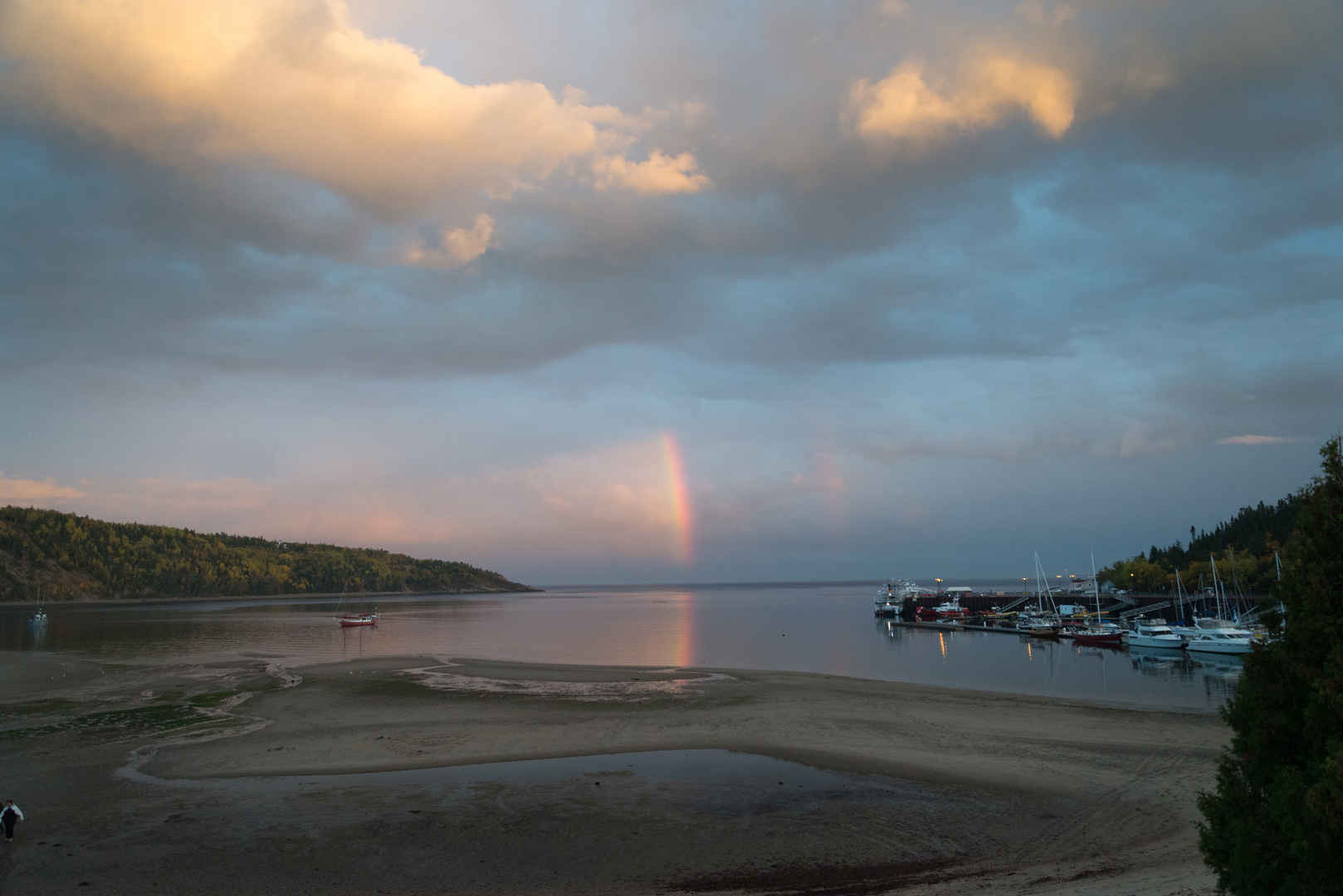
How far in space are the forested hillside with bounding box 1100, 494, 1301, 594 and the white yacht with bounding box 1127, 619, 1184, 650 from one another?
47.9 meters

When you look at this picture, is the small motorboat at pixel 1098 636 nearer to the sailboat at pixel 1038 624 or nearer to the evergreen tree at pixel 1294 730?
the sailboat at pixel 1038 624

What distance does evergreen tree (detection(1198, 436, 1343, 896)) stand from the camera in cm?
750

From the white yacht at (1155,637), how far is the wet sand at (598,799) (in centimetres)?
4119

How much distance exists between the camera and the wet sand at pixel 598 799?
15.4m

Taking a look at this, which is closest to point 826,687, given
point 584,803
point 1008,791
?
point 1008,791

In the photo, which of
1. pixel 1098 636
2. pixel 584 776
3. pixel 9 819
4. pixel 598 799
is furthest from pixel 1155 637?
pixel 9 819

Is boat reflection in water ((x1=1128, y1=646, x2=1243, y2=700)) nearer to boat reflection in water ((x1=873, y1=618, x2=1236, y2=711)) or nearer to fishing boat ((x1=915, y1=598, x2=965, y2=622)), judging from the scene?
boat reflection in water ((x1=873, y1=618, x2=1236, y2=711))

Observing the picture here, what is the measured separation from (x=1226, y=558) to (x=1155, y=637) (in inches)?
2881

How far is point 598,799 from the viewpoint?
20.9 metres

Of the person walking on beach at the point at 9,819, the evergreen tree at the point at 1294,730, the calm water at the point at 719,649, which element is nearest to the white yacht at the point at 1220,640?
the calm water at the point at 719,649

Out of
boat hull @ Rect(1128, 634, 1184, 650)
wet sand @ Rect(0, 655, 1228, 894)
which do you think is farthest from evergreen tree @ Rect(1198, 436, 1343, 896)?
boat hull @ Rect(1128, 634, 1184, 650)

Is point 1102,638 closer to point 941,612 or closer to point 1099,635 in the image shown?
point 1099,635

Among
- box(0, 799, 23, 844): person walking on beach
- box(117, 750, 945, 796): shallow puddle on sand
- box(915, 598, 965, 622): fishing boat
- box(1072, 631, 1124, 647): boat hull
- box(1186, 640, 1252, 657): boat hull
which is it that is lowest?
box(915, 598, 965, 622): fishing boat

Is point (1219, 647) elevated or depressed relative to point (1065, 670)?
elevated
